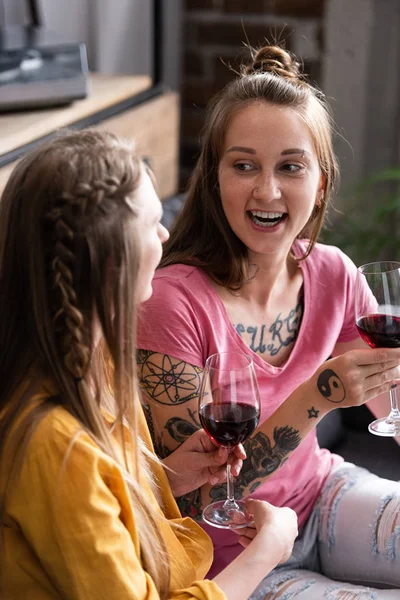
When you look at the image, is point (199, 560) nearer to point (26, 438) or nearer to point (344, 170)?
point (26, 438)

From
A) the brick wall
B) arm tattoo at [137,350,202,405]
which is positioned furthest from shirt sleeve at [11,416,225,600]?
the brick wall

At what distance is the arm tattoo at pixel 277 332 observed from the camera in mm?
1439

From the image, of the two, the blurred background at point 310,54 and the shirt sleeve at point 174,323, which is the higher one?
the blurred background at point 310,54

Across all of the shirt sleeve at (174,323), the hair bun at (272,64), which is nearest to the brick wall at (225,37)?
the hair bun at (272,64)

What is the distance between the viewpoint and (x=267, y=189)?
1320 mm

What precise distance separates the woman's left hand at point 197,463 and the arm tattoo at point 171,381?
2.6 inches

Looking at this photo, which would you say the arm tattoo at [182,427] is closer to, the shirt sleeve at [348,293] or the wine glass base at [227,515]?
the wine glass base at [227,515]

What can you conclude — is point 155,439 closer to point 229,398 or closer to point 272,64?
point 229,398

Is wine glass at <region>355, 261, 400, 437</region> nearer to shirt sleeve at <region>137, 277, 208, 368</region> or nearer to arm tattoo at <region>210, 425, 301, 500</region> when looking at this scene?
arm tattoo at <region>210, 425, 301, 500</region>

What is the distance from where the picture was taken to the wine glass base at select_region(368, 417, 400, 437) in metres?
1.28

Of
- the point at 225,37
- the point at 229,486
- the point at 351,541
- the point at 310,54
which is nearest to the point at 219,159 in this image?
the point at 229,486

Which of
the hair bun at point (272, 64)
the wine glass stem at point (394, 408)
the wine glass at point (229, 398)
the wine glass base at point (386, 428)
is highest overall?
the hair bun at point (272, 64)

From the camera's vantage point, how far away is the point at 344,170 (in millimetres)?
3021

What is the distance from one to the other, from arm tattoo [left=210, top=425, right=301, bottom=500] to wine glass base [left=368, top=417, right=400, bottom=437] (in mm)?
119
